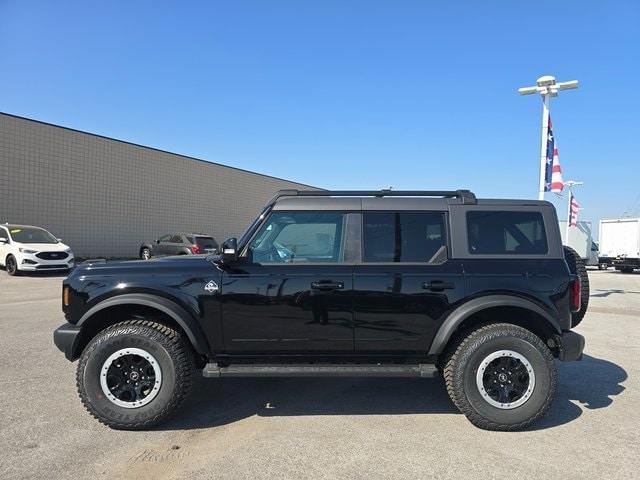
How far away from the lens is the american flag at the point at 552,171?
1312 centimetres

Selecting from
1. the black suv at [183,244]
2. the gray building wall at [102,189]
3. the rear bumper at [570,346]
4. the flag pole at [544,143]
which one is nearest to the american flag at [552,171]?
the flag pole at [544,143]

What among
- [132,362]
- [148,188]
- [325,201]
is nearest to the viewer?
[132,362]

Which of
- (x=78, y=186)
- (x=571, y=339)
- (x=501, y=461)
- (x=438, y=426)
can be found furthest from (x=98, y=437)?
(x=78, y=186)

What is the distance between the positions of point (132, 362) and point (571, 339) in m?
3.85

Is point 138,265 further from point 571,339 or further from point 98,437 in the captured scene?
point 571,339

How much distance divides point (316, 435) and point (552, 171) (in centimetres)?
1213

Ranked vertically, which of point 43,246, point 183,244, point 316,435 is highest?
point 183,244

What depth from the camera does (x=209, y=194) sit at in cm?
3045

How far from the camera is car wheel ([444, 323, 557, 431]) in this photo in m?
3.96

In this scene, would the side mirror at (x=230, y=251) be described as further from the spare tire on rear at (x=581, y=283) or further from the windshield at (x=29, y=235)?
the windshield at (x=29, y=235)

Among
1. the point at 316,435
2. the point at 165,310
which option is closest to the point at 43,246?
the point at 165,310

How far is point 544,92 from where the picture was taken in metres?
13.4

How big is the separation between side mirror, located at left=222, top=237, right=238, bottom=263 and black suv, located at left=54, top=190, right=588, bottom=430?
0.01 metres

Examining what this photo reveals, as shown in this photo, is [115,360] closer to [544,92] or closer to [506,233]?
[506,233]
